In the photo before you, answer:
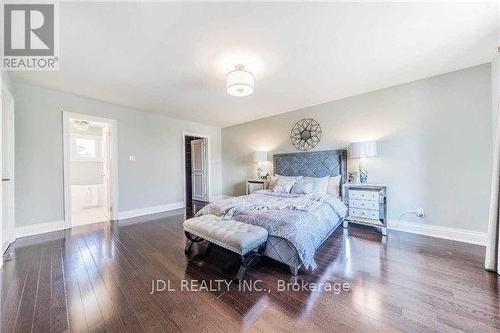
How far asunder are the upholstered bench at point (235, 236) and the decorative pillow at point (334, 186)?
216 centimetres

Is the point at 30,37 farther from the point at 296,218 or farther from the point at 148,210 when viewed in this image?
the point at 148,210

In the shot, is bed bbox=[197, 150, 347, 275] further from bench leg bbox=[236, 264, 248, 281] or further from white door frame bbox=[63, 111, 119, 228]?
white door frame bbox=[63, 111, 119, 228]

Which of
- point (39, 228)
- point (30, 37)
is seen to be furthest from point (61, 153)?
point (30, 37)

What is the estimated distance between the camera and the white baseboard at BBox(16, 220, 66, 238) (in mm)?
3218

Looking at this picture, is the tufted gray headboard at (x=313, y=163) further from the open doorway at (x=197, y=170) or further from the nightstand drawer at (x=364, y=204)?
the open doorway at (x=197, y=170)

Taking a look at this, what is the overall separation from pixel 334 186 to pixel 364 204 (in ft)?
2.09

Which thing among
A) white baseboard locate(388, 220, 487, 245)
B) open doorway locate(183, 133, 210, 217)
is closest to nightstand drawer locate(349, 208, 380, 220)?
white baseboard locate(388, 220, 487, 245)

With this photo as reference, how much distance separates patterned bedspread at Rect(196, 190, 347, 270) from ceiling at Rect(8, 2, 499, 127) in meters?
1.92

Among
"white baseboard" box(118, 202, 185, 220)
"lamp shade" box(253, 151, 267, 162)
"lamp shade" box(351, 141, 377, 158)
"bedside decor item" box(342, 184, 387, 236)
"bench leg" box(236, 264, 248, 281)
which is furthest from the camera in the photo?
"lamp shade" box(253, 151, 267, 162)

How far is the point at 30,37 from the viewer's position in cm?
213

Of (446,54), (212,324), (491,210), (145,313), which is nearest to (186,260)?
(145,313)

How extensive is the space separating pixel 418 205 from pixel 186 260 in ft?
11.9

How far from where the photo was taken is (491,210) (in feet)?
6.98

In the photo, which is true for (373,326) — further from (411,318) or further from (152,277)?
(152,277)
